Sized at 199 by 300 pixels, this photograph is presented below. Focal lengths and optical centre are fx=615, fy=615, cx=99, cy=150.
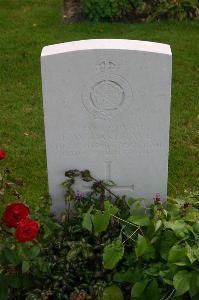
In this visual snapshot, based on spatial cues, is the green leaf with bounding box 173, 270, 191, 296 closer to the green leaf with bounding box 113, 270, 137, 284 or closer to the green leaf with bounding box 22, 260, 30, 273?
the green leaf with bounding box 113, 270, 137, 284

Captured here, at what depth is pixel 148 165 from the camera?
12.1ft

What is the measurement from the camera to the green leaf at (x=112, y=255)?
324 centimetres

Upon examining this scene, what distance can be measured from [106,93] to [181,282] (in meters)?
1.12

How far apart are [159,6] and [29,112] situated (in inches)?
121

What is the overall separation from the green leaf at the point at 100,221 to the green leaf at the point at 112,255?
0.12 meters

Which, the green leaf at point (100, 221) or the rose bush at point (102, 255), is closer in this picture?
the rose bush at point (102, 255)

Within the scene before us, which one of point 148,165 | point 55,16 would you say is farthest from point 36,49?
point 148,165

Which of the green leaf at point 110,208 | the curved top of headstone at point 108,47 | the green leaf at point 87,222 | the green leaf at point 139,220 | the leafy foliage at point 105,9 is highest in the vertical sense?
the curved top of headstone at point 108,47

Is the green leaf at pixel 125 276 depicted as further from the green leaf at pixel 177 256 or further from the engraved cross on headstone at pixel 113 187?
the engraved cross on headstone at pixel 113 187

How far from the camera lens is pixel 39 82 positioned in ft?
21.4

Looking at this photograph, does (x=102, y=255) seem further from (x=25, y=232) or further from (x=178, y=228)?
(x=25, y=232)

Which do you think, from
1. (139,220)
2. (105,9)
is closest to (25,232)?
(139,220)

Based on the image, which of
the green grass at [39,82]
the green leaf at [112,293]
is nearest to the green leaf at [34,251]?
the green leaf at [112,293]

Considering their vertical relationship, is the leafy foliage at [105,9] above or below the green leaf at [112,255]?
above
